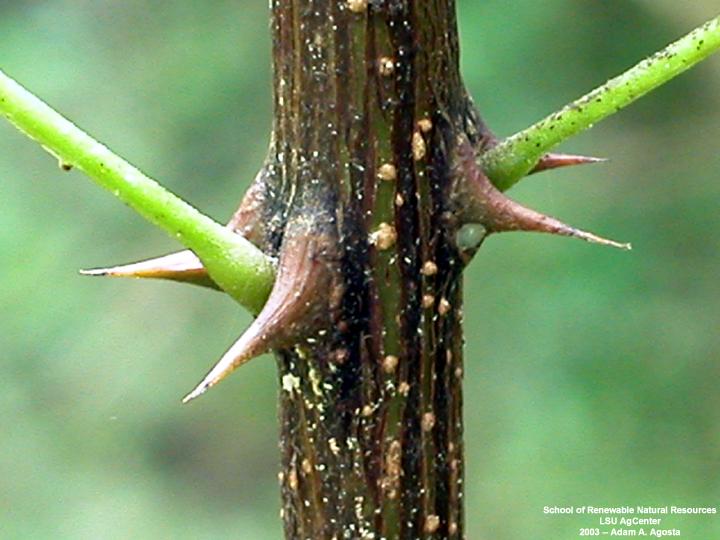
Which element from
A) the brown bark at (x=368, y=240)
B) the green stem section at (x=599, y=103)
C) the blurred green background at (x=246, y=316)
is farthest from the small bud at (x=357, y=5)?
the blurred green background at (x=246, y=316)

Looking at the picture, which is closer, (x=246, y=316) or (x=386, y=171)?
(x=386, y=171)

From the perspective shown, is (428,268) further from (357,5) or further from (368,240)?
(357,5)

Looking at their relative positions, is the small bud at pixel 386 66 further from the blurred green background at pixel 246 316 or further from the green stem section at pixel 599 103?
the blurred green background at pixel 246 316

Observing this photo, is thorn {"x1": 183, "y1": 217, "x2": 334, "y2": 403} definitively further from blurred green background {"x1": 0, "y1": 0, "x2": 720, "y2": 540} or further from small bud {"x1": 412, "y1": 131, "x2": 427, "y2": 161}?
blurred green background {"x1": 0, "y1": 0, "x2": 720, "y2": 540}

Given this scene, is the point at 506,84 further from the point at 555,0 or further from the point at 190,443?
the point at 190,443

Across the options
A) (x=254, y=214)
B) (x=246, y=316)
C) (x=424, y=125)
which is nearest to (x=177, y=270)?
(x=254, y=214)
